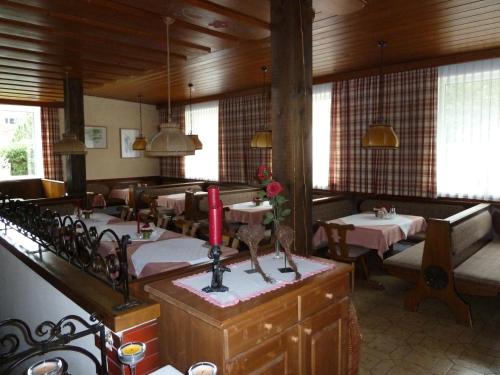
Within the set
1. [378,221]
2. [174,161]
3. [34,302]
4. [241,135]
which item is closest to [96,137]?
[174,161]

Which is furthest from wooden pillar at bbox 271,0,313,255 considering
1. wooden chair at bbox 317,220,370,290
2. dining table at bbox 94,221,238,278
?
wooden chair at bbox 317,220,370,290

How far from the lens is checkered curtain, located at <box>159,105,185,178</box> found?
989cm

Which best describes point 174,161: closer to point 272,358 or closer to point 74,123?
point 74,123

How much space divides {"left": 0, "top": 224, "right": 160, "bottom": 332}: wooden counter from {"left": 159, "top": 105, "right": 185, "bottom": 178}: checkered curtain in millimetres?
7421

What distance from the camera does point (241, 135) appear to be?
325 inches

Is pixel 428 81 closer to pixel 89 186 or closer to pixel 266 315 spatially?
pixel 266 315

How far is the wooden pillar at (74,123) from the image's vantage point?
5.62m

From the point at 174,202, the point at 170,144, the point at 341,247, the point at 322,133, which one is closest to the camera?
the point at 170,144

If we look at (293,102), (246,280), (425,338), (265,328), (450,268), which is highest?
(293,102)

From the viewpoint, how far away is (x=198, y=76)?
6691mm

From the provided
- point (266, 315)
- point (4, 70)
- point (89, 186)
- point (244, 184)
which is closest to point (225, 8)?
point (266, 315)

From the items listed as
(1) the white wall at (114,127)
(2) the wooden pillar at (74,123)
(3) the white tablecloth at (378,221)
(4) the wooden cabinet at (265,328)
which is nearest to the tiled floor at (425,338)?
(3) the white tablecloth at (378,221)

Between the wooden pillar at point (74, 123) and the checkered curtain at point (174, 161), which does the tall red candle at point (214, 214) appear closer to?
the wooden pillar at point (74, 123)

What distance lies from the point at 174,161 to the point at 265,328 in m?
8.91
